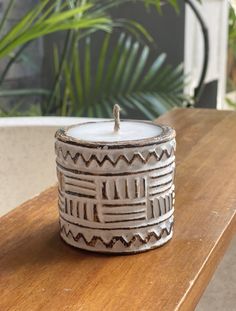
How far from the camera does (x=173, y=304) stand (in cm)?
43

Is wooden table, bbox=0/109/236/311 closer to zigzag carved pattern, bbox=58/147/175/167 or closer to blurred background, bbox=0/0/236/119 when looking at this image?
zigzag carved pattern, bbox=58/147/175/167

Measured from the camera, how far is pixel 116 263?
0.50 m

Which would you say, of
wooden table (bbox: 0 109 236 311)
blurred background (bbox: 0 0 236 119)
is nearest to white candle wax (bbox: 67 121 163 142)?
wooden table (bbox: 0 109 236 311)

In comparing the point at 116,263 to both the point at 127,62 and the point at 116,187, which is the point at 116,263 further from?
the point at 127,62

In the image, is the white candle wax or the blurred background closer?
the white candle wax

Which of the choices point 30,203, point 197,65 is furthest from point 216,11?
point 30,203

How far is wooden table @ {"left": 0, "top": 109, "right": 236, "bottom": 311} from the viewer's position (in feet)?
1.44

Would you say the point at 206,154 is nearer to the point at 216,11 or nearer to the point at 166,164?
the point at 166,164

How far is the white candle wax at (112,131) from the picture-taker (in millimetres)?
512

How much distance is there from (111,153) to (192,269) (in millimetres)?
124

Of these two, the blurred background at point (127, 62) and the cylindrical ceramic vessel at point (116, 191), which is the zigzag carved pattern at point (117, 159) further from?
the blurred background at point (127, 62)

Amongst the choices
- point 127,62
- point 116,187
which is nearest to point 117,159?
point 116,187

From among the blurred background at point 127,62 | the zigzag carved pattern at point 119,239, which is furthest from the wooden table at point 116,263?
the blurred background at point 127,62

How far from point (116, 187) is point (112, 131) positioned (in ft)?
0.20
